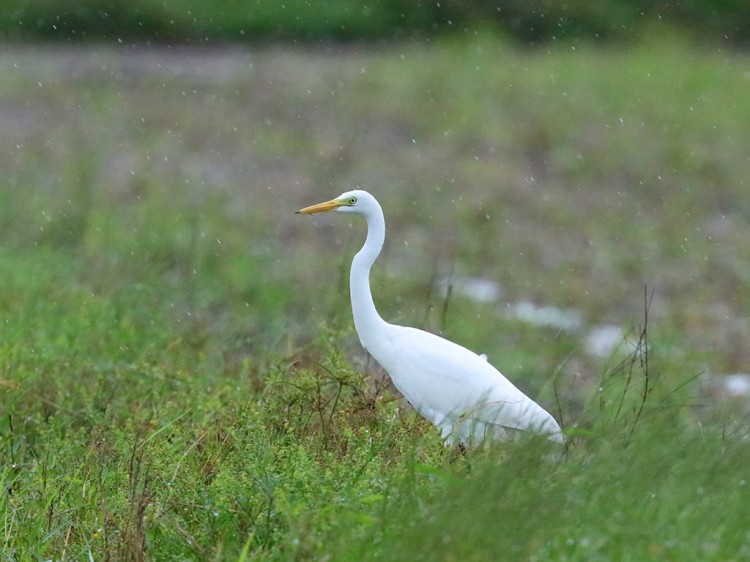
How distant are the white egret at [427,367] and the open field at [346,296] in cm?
12

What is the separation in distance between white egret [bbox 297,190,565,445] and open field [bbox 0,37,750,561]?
0.12 metres

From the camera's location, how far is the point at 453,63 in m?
15.8

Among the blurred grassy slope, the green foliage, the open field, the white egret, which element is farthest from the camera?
the green foliage

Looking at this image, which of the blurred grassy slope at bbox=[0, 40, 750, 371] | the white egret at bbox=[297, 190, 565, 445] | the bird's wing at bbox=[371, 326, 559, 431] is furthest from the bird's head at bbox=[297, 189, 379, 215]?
the blurred grassy slope at bbox=[0, 40, 750, 371]

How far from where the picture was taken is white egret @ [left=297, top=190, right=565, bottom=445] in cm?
454

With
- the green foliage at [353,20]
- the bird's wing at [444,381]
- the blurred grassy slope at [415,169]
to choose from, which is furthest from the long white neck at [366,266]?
the green foliage at [353,20]

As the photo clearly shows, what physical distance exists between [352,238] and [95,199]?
1.89 metres

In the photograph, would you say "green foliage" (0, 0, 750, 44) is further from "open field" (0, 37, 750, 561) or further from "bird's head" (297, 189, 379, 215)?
"bird's head" (297, 189, 379, 215)

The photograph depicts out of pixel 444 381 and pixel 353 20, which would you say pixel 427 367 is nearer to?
pixel 444 381

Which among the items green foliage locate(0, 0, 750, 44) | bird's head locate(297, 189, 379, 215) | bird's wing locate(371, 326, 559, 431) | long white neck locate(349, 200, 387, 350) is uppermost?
bird's head locate(297, 189, 379, 215)

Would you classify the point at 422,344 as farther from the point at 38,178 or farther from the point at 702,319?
the point at 38,178

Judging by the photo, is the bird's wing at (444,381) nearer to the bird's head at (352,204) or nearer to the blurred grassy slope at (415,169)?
the bird's head at (352,204)

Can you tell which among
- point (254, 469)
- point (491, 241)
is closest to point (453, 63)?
point (491, 241)

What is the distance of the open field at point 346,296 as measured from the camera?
11.4ft
